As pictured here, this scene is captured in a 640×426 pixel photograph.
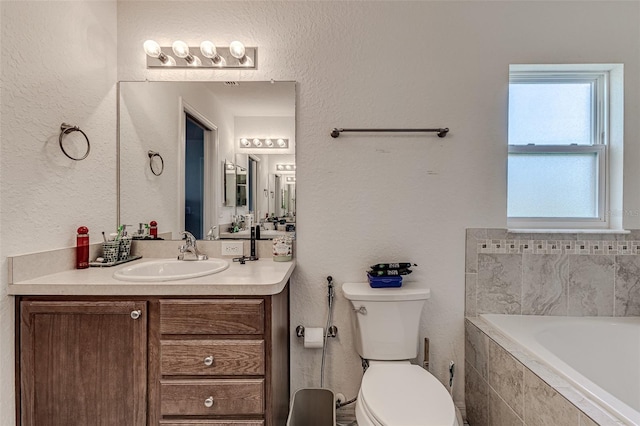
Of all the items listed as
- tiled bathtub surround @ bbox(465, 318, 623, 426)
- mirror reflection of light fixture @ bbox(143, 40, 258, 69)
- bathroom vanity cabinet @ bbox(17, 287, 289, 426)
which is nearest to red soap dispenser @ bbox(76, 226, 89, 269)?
bathroom vanity cabinet @ bbox(17, 287, 289, 426)

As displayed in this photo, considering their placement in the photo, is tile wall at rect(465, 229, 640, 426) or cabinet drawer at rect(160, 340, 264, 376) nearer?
cabinet drawer at rect(160, 340, 264, 376)

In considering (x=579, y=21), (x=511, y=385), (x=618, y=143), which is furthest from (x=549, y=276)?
(x=579, y=21)

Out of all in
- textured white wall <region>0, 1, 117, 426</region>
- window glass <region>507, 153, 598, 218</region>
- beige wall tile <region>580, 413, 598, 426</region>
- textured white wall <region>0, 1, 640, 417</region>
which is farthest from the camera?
window glass <region>507, 153, 598, 218</region>

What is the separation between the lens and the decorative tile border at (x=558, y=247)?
1748mm

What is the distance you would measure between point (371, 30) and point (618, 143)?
5.09 feet

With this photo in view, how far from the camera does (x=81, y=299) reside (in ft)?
4.12

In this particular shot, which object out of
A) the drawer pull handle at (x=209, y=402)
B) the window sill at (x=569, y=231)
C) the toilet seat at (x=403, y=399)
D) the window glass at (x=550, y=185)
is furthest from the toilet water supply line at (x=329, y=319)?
the window glass at (x=550, y=185)

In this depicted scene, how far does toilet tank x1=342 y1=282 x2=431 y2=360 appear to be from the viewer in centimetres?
161

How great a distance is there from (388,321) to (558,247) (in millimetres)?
1048

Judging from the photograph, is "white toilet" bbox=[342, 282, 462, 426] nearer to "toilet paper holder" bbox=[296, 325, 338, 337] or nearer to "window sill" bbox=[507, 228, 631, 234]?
"toilet paper holder" bbox=[296, 325, 338, 337]

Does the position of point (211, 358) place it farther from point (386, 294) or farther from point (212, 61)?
point (212, 61)

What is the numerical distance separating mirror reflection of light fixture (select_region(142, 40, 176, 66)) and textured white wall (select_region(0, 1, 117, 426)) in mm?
230

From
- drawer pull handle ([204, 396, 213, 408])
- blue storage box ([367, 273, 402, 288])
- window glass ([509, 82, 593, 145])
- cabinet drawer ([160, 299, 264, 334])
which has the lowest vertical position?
drawer pull handle ([204, 396, 213, 408])

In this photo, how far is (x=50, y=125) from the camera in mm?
1416
